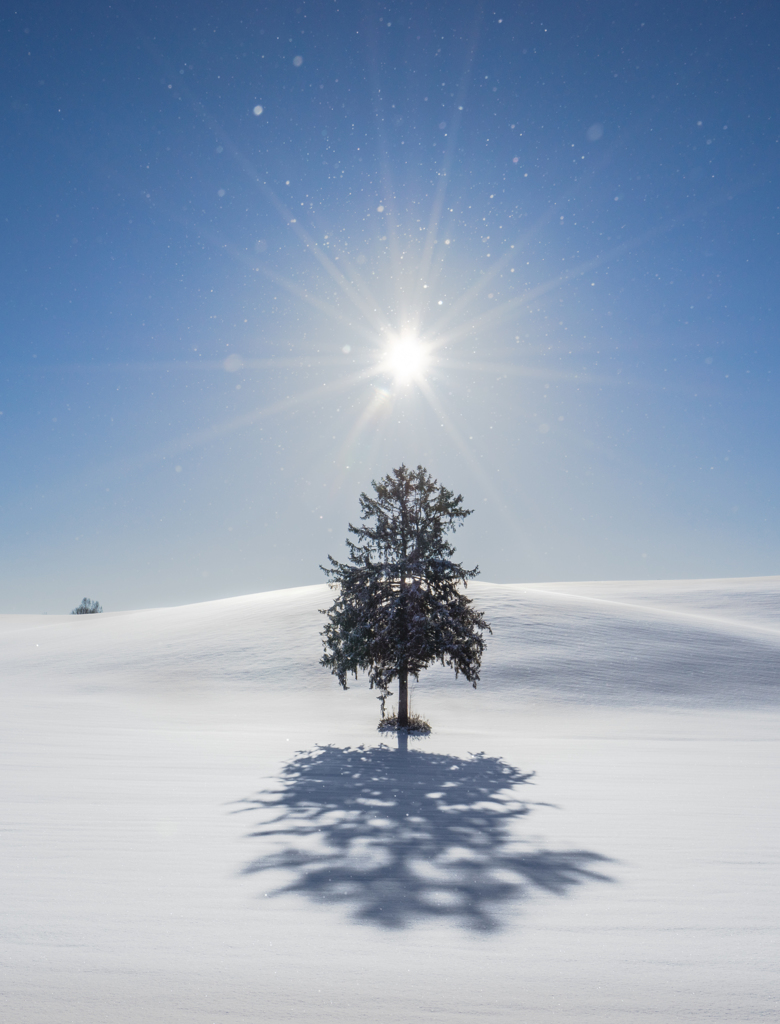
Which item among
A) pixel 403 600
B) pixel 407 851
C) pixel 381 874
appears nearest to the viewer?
pixel 381 874

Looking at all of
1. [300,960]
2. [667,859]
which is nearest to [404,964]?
[300,960]

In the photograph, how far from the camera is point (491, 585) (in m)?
42.0

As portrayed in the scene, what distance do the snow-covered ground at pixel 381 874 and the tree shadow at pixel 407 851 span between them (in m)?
0.04

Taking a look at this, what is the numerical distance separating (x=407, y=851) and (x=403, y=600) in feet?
35.6

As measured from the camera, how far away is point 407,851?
235 inches

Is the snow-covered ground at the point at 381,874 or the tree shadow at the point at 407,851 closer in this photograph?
the snow-covered ground at the point at 381,874

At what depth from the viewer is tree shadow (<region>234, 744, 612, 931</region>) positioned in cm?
465

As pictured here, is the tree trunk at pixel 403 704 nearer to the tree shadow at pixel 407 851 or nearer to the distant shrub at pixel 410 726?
the distant shrub at pixel 410 726

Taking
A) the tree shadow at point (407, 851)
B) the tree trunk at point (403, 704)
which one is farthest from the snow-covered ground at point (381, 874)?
the tree trunk at point (403, 704)

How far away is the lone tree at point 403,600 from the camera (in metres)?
16.6

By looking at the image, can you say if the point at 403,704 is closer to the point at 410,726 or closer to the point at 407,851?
the point at 410,726

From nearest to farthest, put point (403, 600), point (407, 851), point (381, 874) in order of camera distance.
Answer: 1. point (381, 874)
2. point (407, 851)
3. point (403, 600)

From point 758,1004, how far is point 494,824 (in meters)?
4.25

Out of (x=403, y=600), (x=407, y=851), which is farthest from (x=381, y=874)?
(x=403, y=600)
